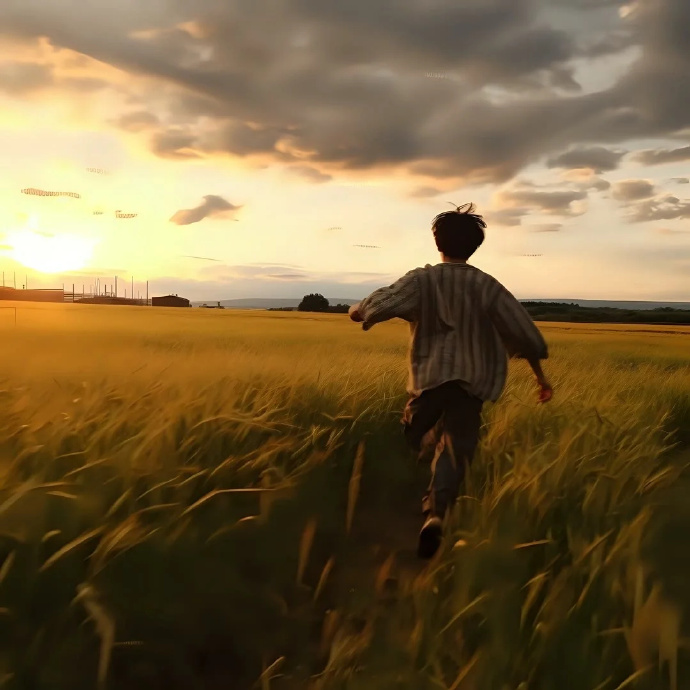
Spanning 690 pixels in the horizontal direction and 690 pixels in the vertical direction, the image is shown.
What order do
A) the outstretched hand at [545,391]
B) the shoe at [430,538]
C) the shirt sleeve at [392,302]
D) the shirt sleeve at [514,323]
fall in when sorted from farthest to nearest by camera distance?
the outstretched hand at [545,391], the shirt sleeve at [514,323], the shirt sleeve at [392,302], the shoe at [430,538]

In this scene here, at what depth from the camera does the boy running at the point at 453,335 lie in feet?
8.82

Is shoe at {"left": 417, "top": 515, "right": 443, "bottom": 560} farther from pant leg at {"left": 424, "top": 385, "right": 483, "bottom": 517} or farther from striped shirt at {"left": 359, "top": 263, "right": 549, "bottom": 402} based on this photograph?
striped shirt at {"left": 359, "top": 263, "right": 549, "bottom": 402}

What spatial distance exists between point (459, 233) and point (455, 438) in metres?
0.94

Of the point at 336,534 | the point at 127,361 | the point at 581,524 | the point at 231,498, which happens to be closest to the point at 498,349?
the point at 581,524

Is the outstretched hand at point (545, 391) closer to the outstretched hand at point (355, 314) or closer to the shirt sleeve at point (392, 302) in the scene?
the shirt sleeve at point (392, 302)

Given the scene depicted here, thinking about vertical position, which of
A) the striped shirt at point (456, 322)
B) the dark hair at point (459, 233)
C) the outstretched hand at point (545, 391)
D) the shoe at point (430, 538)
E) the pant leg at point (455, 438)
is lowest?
the shoe at point (430, 538)

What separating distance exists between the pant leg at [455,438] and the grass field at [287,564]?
182mm

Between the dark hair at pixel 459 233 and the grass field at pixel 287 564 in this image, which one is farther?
the dark hair at pixel 459 233

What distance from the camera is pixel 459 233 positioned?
281cm

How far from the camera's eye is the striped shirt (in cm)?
269

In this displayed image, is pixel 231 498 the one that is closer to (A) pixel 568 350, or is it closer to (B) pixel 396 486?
(B) pixel 396 486

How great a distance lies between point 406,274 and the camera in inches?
110

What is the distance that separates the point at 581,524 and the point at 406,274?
1.26 metres

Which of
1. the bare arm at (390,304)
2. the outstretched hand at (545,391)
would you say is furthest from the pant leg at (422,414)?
the outstretched hand at (545,391)
